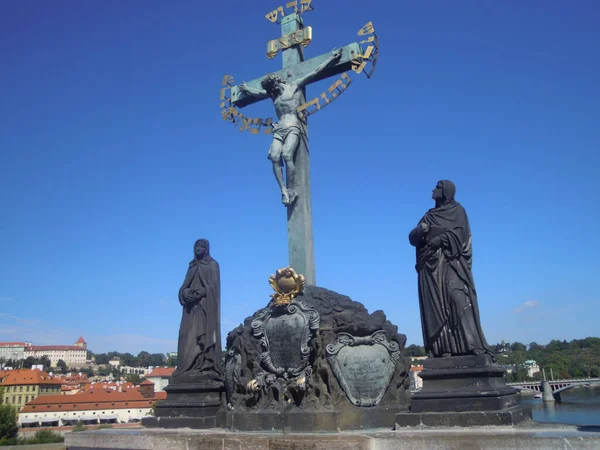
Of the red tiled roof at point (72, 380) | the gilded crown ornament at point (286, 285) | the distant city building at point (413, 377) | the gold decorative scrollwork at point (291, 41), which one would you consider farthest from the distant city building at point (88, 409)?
the gilded crown ornament at point (286, 285)

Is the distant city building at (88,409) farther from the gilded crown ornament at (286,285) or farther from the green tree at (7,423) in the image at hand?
the gilded crown ornament at (286,285)

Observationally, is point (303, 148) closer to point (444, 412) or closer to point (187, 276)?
point (187, 276)

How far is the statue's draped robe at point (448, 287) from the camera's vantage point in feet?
24.8

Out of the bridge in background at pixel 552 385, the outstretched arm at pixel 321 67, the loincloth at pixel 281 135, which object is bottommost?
the bridge in background at pixel 552 385

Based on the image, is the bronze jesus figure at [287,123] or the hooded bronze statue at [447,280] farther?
the bronze jesus figure at [287,123]

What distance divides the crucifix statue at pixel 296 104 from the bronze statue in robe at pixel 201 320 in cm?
Result: 157

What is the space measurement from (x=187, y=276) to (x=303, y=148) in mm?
3372

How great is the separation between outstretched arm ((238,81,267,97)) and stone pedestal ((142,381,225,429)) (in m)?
6.05

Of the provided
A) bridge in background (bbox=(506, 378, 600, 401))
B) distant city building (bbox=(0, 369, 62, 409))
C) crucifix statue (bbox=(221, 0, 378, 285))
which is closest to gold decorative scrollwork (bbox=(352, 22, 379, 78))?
crucifix statue (bbox=(221, 0, 378, 285))

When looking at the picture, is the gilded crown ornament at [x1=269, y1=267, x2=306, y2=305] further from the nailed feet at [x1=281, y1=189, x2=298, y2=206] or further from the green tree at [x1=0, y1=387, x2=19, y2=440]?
the green tree at [x1=0, y1=387, x2=19, y2=440]

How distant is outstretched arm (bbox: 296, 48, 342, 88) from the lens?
10.9 meters

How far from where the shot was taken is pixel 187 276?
10.3 metres

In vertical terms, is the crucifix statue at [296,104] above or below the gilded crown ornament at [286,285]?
above

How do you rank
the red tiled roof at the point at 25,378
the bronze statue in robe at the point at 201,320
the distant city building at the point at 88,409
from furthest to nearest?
1. the red tiled roof at the point at 25,378
2. the distant city building at the point at 88,409
3. the bronze statue in robe at the point at 201,320
